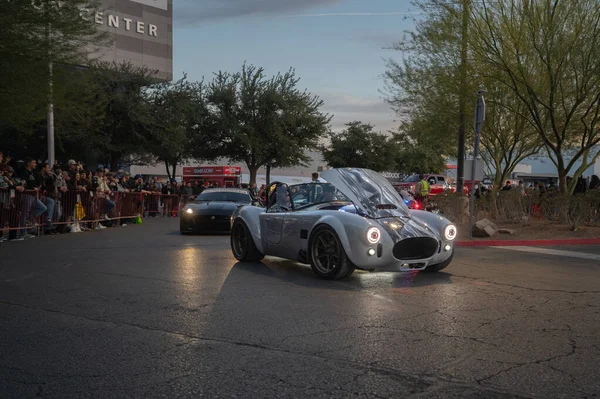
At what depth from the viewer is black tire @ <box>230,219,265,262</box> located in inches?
387

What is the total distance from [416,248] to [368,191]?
3.50ft

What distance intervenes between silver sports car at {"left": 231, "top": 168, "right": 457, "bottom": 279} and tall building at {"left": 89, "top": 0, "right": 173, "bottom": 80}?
186ft

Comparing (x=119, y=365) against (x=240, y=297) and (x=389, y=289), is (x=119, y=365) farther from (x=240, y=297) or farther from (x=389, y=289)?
(x=389, y=289)

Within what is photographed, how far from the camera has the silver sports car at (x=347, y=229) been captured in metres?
7.73

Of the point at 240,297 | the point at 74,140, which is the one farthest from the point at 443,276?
the point at 74,140

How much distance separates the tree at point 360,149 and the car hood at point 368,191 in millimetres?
48583

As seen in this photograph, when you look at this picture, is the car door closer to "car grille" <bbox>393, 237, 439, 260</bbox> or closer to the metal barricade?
"car grille" <bbox>393, 237, 439, 260</bbox>

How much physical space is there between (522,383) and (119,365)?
2598mm

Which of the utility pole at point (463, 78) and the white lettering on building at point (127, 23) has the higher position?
the white lettering on building at point (127, 23)

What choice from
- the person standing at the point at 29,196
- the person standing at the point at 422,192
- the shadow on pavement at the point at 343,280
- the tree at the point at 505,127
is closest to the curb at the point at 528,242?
the tree at the point at 505,127

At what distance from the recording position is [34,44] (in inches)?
550

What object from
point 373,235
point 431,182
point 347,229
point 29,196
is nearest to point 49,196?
point 29,196

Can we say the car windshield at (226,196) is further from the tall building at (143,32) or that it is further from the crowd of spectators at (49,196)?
the tall building at (143,32)

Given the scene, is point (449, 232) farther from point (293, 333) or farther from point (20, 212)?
point (20, 212)
